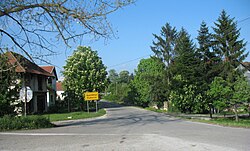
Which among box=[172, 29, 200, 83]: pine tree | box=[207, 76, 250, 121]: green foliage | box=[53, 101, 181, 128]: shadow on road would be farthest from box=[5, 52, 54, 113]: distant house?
box=[207, 76, 250, 121]: green foliage

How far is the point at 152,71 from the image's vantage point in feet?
178

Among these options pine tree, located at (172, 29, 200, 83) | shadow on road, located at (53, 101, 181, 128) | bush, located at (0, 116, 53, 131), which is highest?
pine tree, located at (172, 29, 200, 83)

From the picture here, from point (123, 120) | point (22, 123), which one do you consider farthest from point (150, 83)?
point (22, 123)

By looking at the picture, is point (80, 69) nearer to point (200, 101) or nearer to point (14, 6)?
point (200, 101)

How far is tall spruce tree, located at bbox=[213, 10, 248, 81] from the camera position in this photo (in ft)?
137

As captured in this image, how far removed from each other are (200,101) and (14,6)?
30.8m

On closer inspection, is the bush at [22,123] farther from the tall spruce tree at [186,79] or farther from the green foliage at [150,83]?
the green foliage at [150,83]

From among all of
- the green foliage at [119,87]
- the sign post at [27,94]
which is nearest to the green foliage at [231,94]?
the sign post at [27,94]

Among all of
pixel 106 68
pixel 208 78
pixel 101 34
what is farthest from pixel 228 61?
pixel 101 34

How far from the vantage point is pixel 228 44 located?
43.4 meters

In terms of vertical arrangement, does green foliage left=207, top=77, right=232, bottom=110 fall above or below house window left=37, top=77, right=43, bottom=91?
below

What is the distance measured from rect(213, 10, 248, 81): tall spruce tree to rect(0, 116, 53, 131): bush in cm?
3046

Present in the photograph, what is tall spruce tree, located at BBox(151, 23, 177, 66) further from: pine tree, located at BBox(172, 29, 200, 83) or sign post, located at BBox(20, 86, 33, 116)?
sign post, located at BBox(20, 86, 33, 116)

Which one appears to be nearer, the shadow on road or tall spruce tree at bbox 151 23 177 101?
the shadow on road
